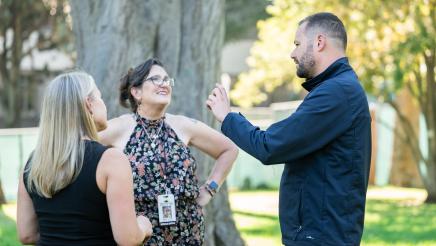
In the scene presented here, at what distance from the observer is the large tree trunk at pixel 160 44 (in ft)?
28.9

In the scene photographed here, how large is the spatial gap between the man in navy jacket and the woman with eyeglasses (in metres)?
1.09

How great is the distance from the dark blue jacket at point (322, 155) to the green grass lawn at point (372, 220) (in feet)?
23.5

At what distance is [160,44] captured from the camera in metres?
9.00

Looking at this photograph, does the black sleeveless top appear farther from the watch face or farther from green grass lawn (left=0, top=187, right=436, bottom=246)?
green grass lawn (left=0, top=187, right=436, bottom=246)

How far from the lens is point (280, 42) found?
24.6 meters

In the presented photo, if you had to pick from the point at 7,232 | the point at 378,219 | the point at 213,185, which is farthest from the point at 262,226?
the point at 213,185

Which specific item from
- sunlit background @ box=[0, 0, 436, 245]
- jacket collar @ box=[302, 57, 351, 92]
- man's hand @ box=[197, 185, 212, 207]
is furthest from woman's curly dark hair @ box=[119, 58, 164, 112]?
sunlit background @ box=[0, 0, 436, 245]

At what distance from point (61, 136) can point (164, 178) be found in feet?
5.12

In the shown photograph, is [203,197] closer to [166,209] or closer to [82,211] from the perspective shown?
[166,209]

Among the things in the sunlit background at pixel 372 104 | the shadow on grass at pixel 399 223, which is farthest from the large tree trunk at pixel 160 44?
the shadow on grass at pixel 399 223

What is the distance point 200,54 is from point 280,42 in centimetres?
1544

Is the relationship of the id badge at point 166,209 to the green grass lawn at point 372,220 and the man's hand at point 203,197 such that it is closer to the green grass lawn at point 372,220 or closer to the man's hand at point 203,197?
the man's hand at point 203,197

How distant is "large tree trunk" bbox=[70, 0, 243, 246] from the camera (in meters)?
8.80

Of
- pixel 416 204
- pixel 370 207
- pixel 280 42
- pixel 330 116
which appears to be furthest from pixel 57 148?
pixel 280 42
